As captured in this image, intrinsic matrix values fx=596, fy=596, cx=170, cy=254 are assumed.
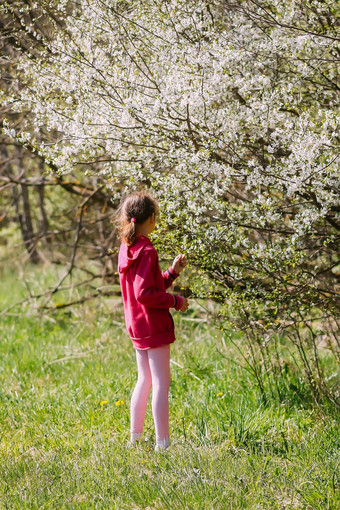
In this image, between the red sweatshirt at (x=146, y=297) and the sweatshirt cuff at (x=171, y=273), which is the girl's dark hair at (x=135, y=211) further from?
the sweatshirt cuff at (x=171, y=273)

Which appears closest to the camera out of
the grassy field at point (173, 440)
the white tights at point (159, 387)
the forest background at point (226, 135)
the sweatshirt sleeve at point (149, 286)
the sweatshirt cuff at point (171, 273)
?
the grassy field at point (173, 440)

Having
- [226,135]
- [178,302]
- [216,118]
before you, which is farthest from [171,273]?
[216,118]

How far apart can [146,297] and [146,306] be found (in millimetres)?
Result: 121

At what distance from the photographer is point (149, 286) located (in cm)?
339

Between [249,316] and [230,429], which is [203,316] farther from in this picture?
[230,429]

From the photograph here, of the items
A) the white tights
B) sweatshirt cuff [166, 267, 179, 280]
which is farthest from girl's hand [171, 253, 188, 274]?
the white tights

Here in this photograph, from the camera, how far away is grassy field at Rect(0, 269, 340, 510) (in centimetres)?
291

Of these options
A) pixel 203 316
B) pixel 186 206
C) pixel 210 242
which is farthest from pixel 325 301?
pixel 203 316

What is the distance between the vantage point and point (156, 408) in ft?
11.4

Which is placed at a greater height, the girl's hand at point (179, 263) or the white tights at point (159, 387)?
the girl's hand at point (179, 263)

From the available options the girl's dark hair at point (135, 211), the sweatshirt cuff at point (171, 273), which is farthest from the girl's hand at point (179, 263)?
the girl's dark hair at point (135, 211)

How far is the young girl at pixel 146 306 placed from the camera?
342cm

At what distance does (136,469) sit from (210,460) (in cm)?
40

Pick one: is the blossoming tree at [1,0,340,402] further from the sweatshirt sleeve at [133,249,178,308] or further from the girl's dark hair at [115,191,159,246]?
the sweatshirt sleeve at [133,249,178,308]
